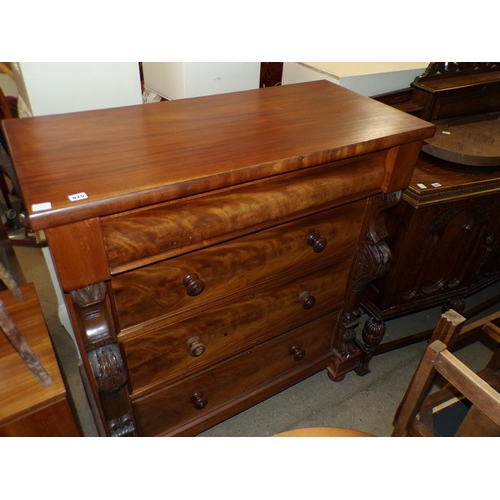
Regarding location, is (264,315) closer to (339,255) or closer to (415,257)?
(339,255)

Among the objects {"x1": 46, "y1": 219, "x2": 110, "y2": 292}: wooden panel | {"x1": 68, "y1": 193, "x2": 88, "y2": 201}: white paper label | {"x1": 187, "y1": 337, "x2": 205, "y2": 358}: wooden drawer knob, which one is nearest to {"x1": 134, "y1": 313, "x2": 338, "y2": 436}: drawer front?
{"x1": 187, "y1": 337, "x2": 205, "y2": 358}: wooden drawer knob

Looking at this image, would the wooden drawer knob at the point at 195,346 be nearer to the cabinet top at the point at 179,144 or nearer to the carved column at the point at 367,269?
the cabinet top at the point at 179,144

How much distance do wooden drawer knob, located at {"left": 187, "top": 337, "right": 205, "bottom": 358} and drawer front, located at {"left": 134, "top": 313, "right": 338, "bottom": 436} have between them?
Answer: 6.3 inches

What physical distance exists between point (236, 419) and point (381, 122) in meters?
1.30

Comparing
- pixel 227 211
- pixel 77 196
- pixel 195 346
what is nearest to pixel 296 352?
pixel 195 346

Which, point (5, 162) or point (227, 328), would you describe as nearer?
point (5, 162)

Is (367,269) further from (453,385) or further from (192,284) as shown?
(192,284)

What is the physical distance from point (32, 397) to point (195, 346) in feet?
1.42

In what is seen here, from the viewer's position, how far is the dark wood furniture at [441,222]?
1577 mm

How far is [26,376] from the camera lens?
41.7 inches

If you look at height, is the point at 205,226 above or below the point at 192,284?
above

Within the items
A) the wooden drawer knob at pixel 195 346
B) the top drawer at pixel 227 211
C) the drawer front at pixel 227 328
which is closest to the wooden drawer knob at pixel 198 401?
the drawer front at pixel 227 328

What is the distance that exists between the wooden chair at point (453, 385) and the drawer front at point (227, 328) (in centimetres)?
45

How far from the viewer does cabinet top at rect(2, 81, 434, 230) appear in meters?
0.83
